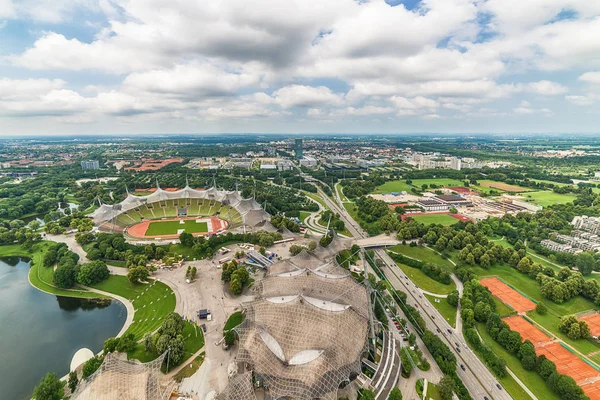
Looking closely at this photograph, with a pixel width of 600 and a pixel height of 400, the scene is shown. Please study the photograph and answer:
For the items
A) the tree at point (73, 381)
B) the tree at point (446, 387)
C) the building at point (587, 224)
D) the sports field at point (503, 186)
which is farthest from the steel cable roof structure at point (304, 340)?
the sports field at point (503, 186)

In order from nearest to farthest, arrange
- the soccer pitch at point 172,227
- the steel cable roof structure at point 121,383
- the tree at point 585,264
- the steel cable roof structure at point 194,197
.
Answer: the steel cable roof structure at point 121,383
the tree at point 585,264
the soccer pitch at point 172,227
the steel cable roof structure at point 194,197

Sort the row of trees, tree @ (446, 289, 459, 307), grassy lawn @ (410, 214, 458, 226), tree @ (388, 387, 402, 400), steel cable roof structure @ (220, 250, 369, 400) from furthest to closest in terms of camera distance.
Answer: grassy lawn @ (410, 214, 458, 226)
tree @ (446, 289, 459, 307)
the row of trees
tree @ (388, 387, 402, 400)
steel cable roof structure @ (220, 250, 369, 400)

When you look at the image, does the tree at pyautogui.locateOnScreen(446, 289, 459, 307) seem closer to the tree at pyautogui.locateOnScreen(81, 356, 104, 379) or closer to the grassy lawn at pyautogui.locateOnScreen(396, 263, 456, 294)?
the grassy lawn at pyautogui.locateOnScreen(396, 263, 456, 294)

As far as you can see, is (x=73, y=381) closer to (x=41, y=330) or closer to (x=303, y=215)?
(x=41, y=330)

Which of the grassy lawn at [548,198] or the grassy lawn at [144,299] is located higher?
the grassy lawn at [548,198]

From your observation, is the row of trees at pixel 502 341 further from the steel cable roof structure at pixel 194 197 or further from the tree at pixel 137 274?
the tree at pixel 137 274

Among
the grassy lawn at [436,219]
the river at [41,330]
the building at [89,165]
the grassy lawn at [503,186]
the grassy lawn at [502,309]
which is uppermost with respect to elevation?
the building at [89,165]

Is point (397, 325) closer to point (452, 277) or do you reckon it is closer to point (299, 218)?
point (452, 277)

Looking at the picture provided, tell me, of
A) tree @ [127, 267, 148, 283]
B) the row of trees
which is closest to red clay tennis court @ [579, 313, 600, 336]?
the row of trees
